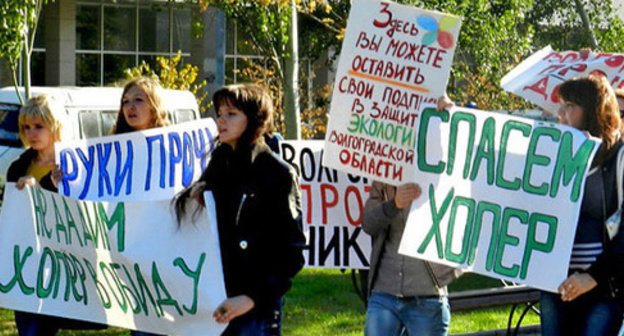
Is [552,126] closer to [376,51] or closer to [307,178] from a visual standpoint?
[376,51]

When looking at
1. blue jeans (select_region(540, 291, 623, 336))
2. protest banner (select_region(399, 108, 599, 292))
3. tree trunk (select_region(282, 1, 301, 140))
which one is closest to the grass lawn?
blue jeans (select_region(540, 291, 623, 336))

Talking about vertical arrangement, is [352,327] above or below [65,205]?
below

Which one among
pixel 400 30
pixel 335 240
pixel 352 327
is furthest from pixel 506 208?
pixel 352 327

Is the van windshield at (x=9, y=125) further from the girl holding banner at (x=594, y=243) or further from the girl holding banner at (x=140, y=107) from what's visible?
the girl holding banner at (x=594, y=243)

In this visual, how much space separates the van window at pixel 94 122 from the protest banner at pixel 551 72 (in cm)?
898

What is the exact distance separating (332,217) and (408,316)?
8.34ft

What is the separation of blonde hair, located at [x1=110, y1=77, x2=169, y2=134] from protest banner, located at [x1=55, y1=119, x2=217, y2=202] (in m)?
0.05

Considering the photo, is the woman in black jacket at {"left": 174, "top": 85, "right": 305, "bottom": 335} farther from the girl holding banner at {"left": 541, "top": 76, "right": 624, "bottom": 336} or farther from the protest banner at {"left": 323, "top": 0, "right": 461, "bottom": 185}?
the girl holding banner at {"left": 541, "top": 76, "right": 624, "bottom": 336}

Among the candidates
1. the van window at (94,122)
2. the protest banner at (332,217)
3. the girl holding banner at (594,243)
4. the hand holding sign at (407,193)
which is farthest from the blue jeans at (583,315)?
the van window at (94,122)

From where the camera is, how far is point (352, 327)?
910cm

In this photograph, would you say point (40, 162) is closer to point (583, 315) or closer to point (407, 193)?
point (407, 193)

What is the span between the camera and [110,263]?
521 cm

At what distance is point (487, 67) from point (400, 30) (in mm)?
11702

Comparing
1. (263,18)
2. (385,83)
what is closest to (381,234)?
(385,83)
